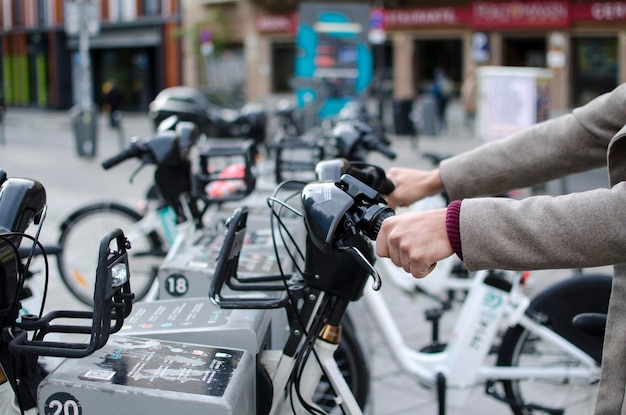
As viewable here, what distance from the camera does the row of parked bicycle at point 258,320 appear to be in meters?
1.69

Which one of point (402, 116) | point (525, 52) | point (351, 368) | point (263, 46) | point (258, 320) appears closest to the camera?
point (258, 320)

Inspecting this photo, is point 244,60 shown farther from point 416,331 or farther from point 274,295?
point 274,295

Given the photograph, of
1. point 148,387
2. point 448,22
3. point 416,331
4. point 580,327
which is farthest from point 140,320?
point 448,22

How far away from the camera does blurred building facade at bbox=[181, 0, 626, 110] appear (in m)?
24.5

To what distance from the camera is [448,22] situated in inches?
1058

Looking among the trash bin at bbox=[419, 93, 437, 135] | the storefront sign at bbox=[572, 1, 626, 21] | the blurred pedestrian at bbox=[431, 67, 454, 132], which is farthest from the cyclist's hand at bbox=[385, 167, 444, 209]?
the storefront sign at bbox=[572, 1, 626, 21]

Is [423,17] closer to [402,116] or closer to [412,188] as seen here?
[402,116]

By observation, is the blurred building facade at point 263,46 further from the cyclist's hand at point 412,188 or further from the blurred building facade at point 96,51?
the cyclist's hand at point 412,188

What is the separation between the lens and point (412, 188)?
2.56 m

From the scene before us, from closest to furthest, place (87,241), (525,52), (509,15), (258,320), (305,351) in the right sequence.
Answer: (305,351)
(258,320)
(87,241)
(509,15)
(525,52)

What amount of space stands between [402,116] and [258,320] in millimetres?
16738

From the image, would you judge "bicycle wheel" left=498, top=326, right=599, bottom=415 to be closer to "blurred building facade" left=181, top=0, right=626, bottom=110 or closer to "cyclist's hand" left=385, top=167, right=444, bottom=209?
"cyclist's hand" left=385, top=167, right=444, bottom=209

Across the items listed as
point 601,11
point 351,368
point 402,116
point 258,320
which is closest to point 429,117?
point 402,116

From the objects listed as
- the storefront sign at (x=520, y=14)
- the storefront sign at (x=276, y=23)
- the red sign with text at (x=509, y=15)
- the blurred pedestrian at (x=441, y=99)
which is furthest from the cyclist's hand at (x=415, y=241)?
the storefront sign at (x=276, y=23)
